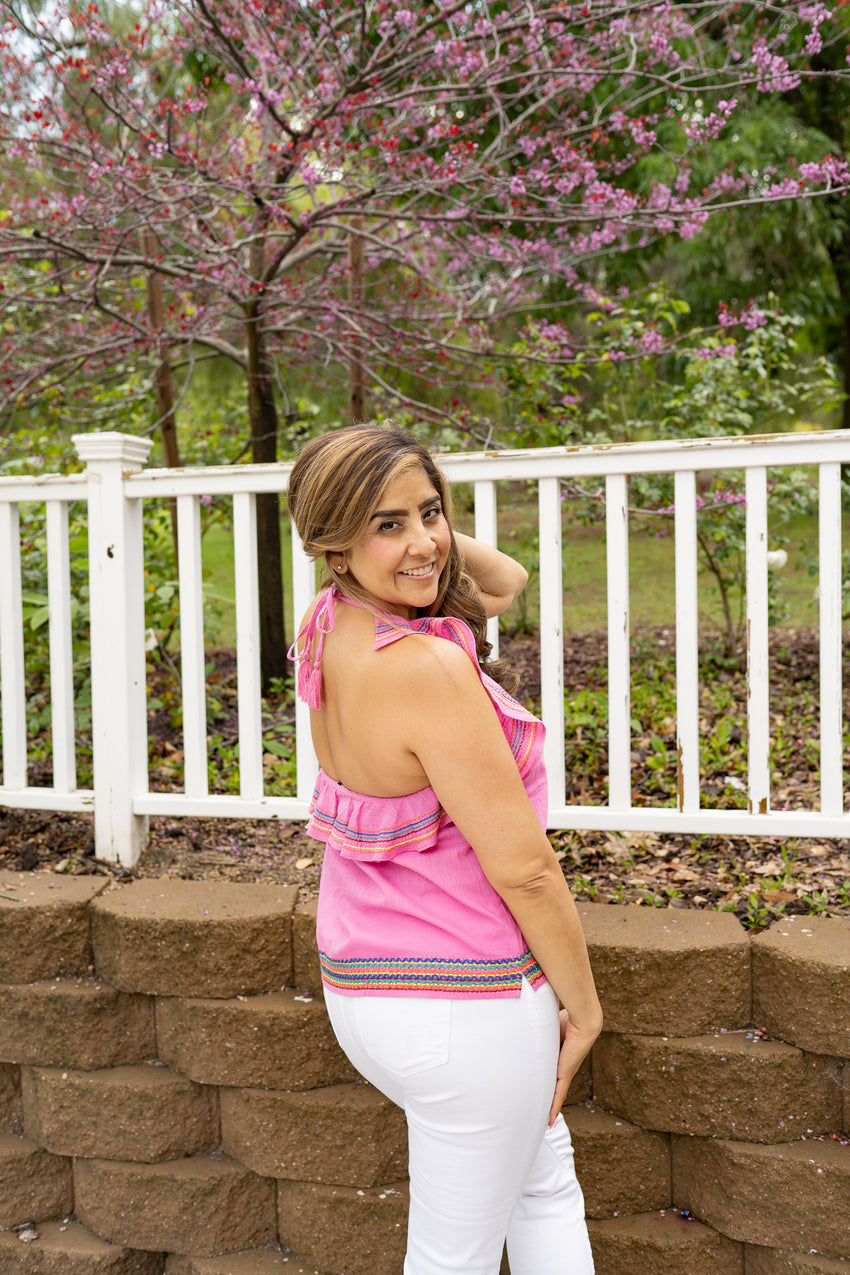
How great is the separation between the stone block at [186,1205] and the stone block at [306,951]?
0.46m

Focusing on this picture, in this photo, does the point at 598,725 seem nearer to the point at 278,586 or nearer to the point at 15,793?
the point at 278,586

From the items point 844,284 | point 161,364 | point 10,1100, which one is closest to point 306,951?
point 10,1100

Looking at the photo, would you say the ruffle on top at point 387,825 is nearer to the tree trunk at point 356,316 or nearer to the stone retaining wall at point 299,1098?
the stone retaining wall at point 299,1098

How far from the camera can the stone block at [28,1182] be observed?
2.53 m

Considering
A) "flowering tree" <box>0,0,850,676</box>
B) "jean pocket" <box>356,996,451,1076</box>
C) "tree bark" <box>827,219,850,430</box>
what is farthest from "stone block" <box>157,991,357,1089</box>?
"tree bark" <box>827,219,850,430</box>

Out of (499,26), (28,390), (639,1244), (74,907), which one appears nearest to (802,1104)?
(639,1244)

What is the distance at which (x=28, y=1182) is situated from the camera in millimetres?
2529

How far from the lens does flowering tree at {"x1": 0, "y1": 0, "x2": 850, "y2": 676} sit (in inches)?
144

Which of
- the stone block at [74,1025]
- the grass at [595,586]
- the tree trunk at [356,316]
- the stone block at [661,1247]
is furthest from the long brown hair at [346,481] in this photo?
the grass at [595,586]

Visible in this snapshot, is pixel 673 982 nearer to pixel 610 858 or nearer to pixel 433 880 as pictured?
pixel 610 858

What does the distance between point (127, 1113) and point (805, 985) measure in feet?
5.14

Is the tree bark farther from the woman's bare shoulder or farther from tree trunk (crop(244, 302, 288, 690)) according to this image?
the woman's bare shoulder

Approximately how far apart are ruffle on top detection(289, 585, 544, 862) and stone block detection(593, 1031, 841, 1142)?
99 cm

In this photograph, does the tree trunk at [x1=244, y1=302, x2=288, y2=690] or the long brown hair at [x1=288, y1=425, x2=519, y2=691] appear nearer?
the long brown hair at [x1=288, y1=425, x2=519, y2=691]
